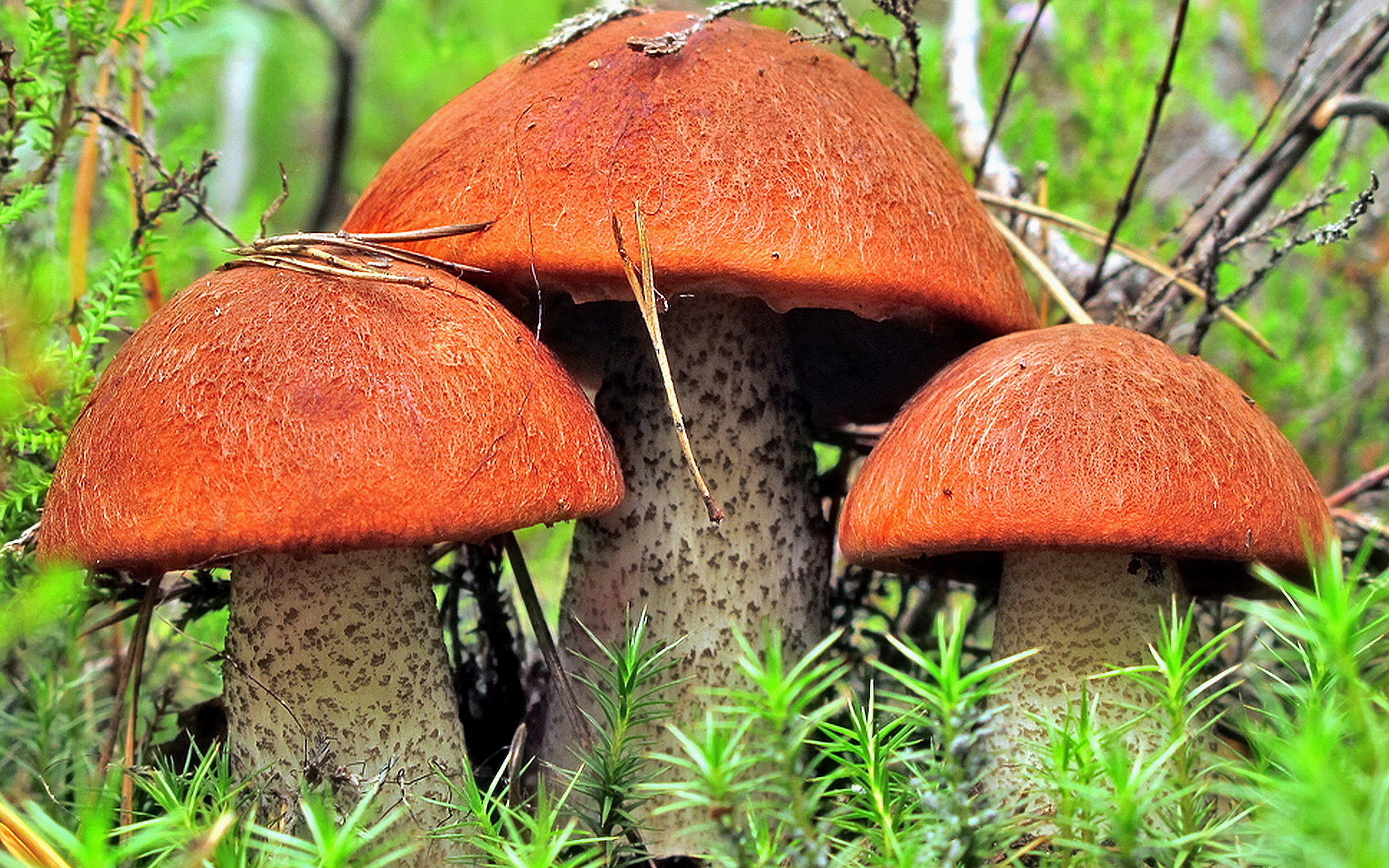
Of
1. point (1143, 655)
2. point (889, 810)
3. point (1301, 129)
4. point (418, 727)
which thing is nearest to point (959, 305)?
point (1143, 655)

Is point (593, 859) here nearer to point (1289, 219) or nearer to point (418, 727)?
point (418, 727)

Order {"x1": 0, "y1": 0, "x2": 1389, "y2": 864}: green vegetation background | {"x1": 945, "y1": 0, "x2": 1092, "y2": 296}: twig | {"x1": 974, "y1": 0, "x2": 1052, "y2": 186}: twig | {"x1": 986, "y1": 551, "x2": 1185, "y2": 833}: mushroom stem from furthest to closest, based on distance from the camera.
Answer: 1. {"x1": 945, "y1": 0, "x2": 1092, "y2": 296}: twig
2. {"x1": 974, "y1": 0, "x2": 1052, "y2": 186}: twig
3. {"x1": 0, "y1": 0, "x2": 1389, "y2": 864}: green vegetation background
4. {"x1": 986, "y1": 551, "x2": 1185, "y2": 833}: mushroom stem

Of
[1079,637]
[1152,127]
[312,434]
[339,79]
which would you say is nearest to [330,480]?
[312,434]

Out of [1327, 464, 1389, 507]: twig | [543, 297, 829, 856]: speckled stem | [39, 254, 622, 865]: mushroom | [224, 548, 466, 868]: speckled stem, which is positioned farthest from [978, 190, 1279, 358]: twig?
[224, 548, 466, 868]: speckled stem

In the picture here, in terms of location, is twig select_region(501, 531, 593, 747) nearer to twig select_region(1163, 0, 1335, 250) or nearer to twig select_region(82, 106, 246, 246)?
twig select_region(82, 106, 246, 246)

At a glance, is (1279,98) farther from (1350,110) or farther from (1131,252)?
(1131,252)

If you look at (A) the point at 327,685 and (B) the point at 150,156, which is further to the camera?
(B) the point at 150,156
